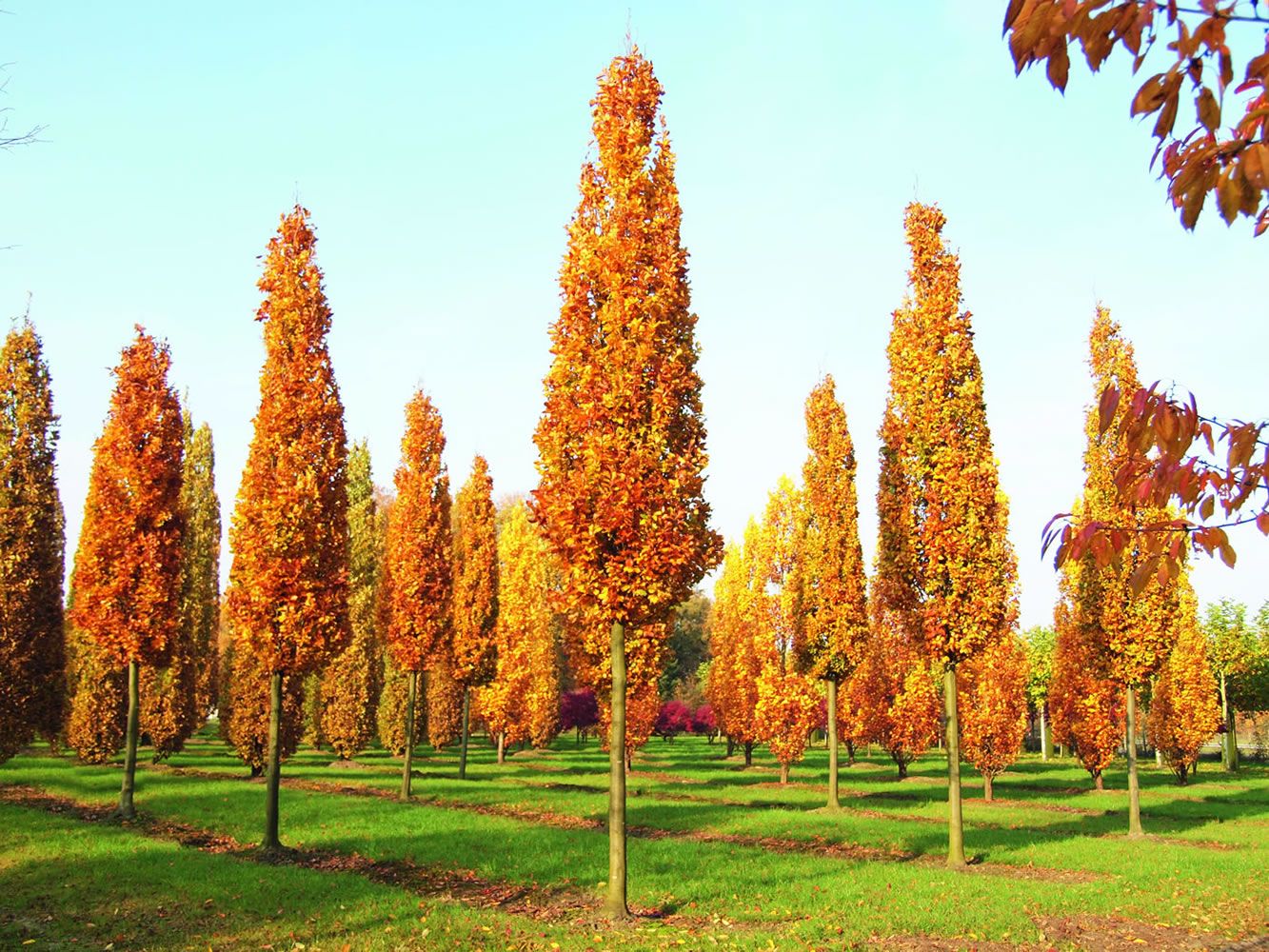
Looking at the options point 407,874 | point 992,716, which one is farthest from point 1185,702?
point 407,874

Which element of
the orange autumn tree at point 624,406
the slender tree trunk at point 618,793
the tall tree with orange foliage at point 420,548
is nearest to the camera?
the slender tree trunk at point 618,793

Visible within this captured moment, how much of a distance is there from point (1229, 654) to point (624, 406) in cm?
4655

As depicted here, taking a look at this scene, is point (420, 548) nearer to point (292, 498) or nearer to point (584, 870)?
point (292, 498)

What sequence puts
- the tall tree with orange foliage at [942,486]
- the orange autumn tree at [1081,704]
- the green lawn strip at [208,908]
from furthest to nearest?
the orange autumn tree at [1081,704]
the tall tree with orange foliage at [942,486]
the green lawn strip at [208,908]

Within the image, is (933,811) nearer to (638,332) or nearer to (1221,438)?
(638,332)

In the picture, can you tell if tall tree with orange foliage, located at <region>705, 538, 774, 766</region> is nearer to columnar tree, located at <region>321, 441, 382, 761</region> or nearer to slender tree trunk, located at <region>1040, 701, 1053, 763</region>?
columnar tree, located at <region>321, 441, 382, 761</region>

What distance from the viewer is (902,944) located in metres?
10.1

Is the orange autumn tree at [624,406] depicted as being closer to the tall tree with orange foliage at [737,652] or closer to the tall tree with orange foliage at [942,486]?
the tall tree with orange foliage at [942,486]

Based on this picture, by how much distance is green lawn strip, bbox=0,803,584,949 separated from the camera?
961cm

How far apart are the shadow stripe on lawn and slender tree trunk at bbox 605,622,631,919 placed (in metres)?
0.95

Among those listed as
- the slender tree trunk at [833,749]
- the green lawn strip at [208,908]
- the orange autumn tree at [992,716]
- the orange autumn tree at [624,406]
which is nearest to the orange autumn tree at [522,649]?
the slender tree trunk at [833,749]

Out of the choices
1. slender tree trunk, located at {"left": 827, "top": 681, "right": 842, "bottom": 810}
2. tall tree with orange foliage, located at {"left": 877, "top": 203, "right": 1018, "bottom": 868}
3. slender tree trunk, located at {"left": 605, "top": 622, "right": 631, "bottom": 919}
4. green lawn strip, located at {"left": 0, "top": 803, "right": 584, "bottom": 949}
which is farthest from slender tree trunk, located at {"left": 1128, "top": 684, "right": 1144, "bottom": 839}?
green lawn strip, located at {"left": 0, "top": 803, "right": 584, "bottom": 949}

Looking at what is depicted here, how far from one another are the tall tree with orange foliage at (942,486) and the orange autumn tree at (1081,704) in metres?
14.9

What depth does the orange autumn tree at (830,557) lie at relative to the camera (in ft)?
88.1
